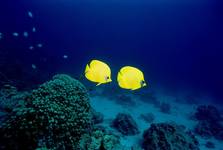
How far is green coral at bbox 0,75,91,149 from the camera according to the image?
412cm

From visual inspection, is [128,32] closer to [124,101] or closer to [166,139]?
[124,101]

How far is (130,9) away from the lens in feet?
394

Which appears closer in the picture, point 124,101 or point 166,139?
point 166,139

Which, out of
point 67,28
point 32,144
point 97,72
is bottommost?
point 32,144

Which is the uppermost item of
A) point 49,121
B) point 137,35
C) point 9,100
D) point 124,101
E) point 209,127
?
point 137,35

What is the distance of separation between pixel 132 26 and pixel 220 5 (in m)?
108

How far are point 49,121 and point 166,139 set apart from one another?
5449 millimetres

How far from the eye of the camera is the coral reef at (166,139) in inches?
325

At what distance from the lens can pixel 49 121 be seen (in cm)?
414

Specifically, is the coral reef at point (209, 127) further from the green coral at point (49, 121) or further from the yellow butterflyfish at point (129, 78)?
the yellow butterflyfish at point (129, 78)

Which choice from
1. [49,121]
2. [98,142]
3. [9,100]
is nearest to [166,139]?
[98,142]

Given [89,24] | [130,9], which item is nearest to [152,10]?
[130,9]

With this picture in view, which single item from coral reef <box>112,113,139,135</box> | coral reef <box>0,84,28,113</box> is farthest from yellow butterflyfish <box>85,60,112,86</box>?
coral reef <box>112,113,139,135</box>

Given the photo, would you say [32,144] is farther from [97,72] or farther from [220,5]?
[220,5]
